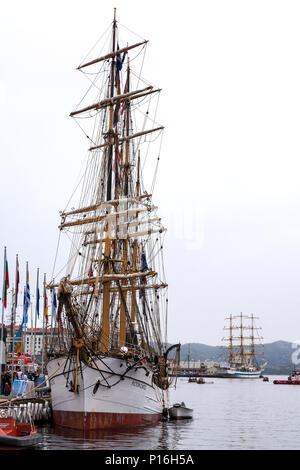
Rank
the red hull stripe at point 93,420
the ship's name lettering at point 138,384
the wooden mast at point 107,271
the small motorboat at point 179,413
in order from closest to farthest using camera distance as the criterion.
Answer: the red hull stripe at point 93,420, the ship's name lettering at point 138,384, the wooden mast at point 107,271, the small motorboat at point 179,413

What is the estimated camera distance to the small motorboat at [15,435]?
21.0 metres

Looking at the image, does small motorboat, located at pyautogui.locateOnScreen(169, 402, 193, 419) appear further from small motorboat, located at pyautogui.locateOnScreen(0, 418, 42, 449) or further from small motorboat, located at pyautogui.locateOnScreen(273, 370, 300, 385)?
small motorboat, located at pyautogui.locateOnScreen(273, 370, 300, 385)

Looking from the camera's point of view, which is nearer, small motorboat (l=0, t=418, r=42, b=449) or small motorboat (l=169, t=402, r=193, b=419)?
small motorboat (l=0, t=418, r=42, b=449)

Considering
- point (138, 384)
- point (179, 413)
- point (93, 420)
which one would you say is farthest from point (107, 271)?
point (179, 413)

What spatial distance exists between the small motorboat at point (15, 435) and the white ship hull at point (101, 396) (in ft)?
20.9

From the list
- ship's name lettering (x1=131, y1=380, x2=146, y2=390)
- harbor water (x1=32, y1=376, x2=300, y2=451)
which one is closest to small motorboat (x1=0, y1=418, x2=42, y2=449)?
harbor water (x1=32, y1=376, x2=300, y2=451)

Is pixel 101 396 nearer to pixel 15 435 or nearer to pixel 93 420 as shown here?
pixel 93 420

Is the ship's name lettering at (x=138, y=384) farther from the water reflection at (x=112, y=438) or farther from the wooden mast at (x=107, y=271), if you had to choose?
the wooden mast at (x=107, y=271)

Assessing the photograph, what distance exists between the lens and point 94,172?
42.8 meters

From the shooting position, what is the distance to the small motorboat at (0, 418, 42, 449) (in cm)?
2095

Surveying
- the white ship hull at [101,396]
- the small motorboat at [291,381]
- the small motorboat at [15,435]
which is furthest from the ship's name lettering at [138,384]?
the small motorboat at [291,381]
